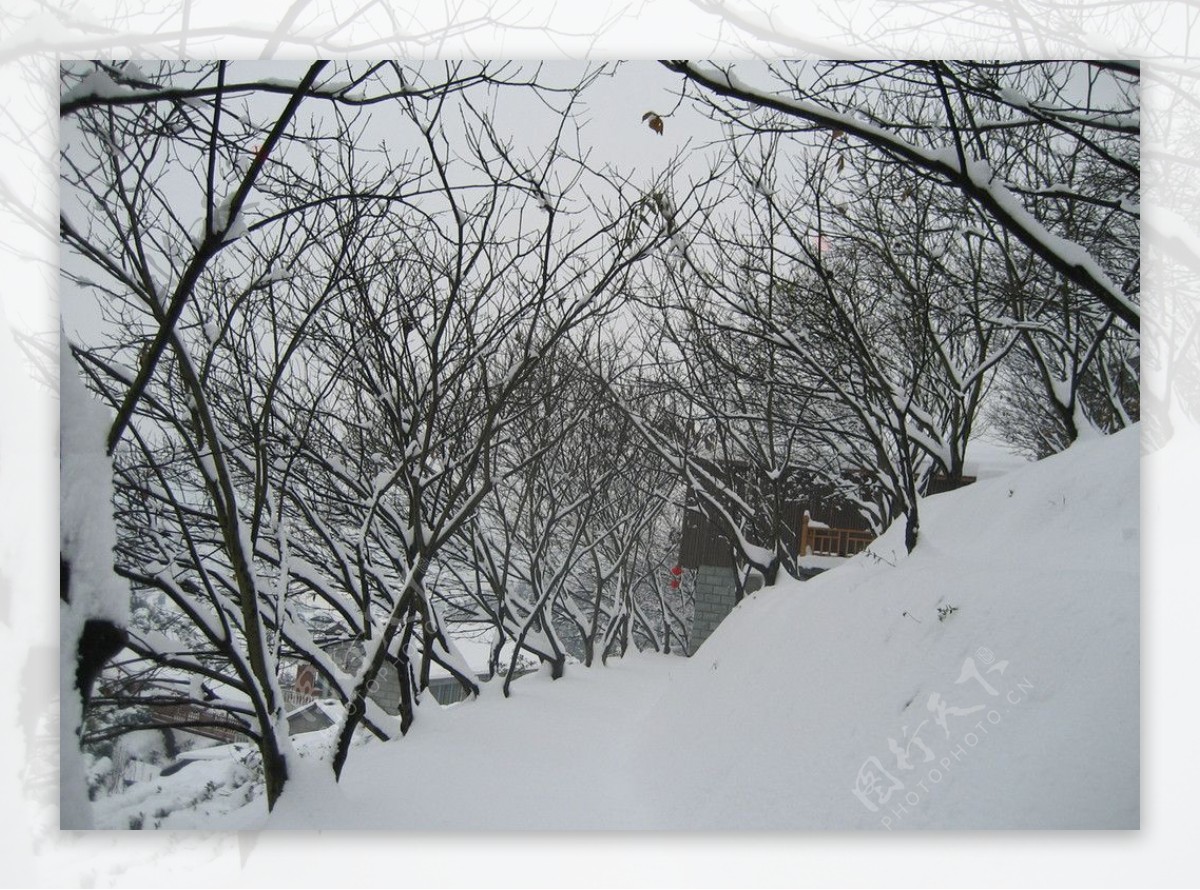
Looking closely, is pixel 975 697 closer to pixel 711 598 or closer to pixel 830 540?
pixel 830 540

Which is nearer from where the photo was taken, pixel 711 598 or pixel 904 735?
pixel 904 735

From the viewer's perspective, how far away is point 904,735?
1925 mm

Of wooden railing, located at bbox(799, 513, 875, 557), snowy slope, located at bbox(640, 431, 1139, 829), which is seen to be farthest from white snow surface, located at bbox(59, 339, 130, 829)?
wooden railing, located at bbox(799, 513, 875, 557)

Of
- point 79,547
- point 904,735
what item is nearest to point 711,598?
point 904,735

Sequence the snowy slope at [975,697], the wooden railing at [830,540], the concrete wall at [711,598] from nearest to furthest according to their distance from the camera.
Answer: the snowy slope at [975,697], the wooden railing at [830,540], the concrete wall at [711,598]

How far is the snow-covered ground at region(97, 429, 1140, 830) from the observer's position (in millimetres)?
1880

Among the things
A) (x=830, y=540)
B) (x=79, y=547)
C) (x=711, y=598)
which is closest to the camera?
(x=79, y=547)

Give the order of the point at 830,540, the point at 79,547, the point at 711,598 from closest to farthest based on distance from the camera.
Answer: the point at 79,547
the point at 830,540
the point at 711,598

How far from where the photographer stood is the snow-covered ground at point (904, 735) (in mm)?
1880

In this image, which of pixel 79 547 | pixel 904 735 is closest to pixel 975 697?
pixel 904 735

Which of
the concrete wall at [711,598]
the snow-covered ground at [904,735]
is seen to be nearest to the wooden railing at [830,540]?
the snow-covered ground at [904,735]

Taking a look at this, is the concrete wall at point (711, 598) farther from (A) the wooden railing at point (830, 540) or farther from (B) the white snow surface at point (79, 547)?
(B) the white snow surface at point (79, 547)

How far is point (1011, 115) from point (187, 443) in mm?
2363

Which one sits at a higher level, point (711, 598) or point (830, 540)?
point (830, 540)
